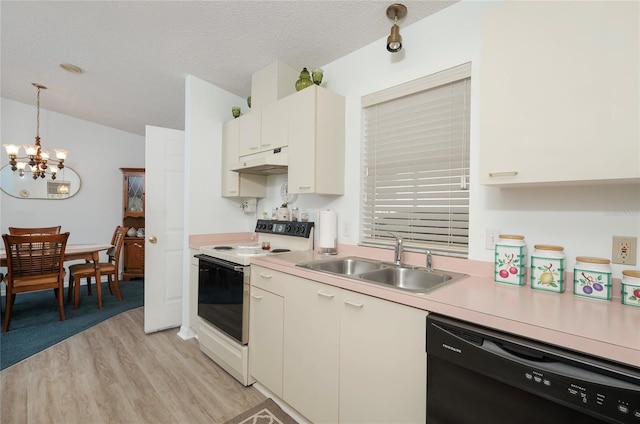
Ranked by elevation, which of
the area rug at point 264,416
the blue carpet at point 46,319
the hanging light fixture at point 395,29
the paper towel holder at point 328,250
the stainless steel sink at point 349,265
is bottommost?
the blue carpet at point 46,319

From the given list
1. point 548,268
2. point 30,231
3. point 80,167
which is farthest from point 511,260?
point 80,167

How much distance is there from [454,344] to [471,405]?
0.71ft

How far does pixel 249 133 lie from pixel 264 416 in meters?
2.17

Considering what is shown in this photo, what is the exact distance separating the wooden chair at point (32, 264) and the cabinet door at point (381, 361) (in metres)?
3.34

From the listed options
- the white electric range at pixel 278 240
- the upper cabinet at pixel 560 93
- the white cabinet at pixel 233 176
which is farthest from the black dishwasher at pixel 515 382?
the white cabinet at pixel 233 176

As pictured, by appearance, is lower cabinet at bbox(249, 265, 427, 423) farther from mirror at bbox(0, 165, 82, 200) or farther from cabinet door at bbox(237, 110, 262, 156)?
mirror at bbox(0, 165, 82, 200)

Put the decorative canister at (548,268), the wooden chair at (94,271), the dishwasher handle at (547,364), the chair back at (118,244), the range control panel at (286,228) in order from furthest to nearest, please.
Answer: the chair back at (118,244) < the wooden chair at (94,271) < the range control panel at (286,228) < the decorative canister at (548,268) < the dishwasher handle at (547,364)

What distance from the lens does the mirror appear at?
3.84 m

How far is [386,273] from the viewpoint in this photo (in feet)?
5.65

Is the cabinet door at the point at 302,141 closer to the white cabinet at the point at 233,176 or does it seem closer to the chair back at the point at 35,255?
the white cabinet at the point at 233,176

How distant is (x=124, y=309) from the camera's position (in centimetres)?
342

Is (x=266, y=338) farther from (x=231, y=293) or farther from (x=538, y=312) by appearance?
(x=538, y=312)

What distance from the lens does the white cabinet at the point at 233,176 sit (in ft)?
9.03

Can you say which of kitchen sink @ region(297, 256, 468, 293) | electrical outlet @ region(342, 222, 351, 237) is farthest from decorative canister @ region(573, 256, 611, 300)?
electrical outlet @ region(342, 222, 351, 237)
